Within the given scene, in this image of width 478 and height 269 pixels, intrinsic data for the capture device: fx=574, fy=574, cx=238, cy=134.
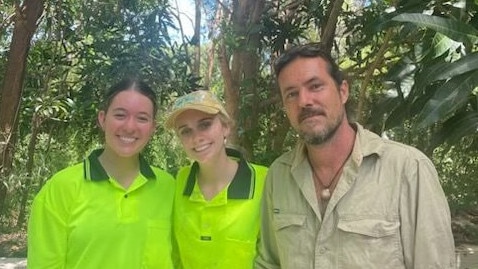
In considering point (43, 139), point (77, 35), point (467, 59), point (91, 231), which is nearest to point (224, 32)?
point (77, 35)

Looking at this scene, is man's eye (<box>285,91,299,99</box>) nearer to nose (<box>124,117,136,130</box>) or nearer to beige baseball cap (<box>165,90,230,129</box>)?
beige baseball cap (<box>165,90,230,129</box>)

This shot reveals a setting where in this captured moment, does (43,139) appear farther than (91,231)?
Yes

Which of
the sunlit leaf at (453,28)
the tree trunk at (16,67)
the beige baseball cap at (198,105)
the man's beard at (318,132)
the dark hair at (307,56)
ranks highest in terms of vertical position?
the tree trunk at (16,67)

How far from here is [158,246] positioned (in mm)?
1662

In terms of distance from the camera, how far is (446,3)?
2545 millimetres

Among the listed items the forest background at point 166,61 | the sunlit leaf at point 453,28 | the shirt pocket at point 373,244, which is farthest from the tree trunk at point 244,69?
the shirt pocket at point 373,244

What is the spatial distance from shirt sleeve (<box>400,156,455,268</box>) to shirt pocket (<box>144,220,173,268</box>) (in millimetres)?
671

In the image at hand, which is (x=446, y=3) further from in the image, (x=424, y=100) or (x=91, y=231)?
(x=91, y=231)

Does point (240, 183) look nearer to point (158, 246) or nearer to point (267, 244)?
point (267, 244)

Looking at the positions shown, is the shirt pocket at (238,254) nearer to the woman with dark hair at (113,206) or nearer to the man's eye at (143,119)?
the woman with dark hair at (113,206)

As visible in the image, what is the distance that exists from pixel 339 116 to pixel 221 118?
357 mm

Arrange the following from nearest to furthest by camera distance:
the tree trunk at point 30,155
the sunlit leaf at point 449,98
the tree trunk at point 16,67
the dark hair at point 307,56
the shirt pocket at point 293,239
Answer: the shirt pocket at point 293,239 < the dark hair at point 307,56 < the sunlit leaf at point 449,98 < the tree trunk at point 16,67 < the tree trunk at point 30,155

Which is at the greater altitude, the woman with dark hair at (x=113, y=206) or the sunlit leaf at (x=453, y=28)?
the sunlit leaf at (x=453, y=28)

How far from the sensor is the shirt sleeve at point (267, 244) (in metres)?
1.68
